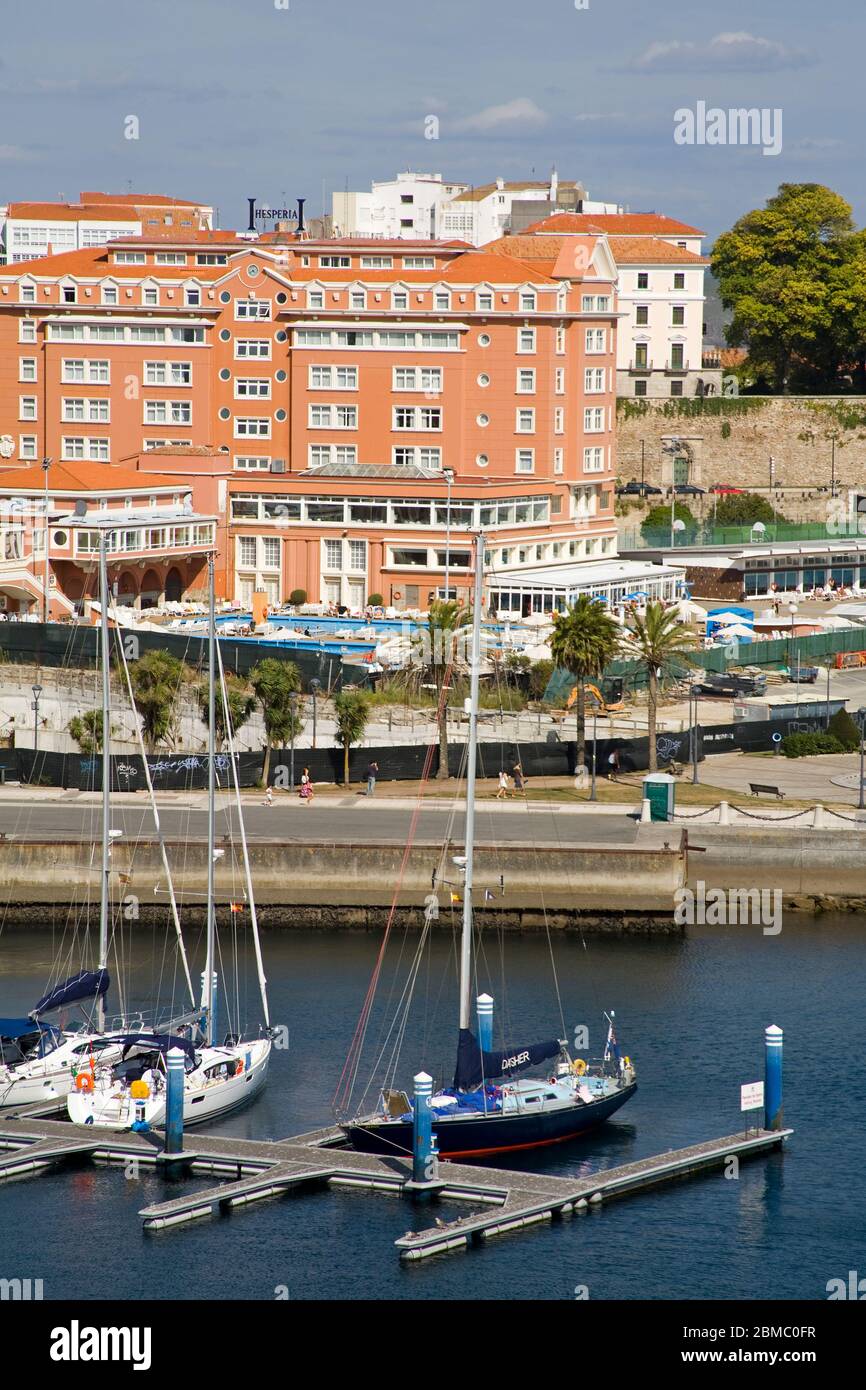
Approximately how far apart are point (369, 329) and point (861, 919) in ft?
169

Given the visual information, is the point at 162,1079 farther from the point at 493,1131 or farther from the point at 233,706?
the point at 233,706

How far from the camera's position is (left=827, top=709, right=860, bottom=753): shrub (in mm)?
75250

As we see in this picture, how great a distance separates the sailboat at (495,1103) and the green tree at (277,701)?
25.4 metres

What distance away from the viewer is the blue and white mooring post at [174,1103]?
4234 centimetres

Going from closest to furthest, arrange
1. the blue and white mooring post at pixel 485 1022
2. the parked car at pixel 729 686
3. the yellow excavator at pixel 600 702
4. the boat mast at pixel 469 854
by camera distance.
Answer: the boat mast at pixel 469 854 < the blue and white mooring post at pixel 485 1022 < the yellow excavator at pixel 600 702 < the parked car at pixel 729 686

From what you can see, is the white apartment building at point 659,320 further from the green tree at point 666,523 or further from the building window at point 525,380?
the building window at point 525,380

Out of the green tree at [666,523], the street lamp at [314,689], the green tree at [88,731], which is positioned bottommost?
the green tree at [88,731]

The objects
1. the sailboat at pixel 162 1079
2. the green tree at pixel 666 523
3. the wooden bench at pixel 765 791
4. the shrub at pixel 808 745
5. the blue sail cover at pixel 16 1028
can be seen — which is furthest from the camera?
the green tree at pixel 666 523

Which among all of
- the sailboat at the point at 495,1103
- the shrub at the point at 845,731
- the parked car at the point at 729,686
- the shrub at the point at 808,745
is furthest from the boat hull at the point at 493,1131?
the parked car at the point at 729,686

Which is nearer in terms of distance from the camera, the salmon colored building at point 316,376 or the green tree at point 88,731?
the green tree at point 88,731

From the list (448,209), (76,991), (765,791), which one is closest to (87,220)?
(448,209)

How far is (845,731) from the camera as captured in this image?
2972 inches

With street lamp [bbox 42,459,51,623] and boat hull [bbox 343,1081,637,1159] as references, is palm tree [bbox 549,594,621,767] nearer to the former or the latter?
boat hull [bbox 343,1081,637,1159]

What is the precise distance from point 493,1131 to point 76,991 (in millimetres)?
10424
